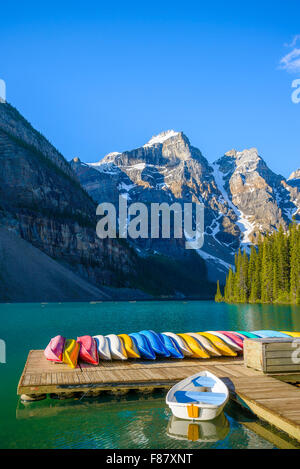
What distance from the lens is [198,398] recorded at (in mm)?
14352

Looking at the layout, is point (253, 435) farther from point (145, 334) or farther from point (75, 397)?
point (145, 334)

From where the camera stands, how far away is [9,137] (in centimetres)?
16438

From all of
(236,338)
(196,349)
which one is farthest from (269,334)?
(196,349)

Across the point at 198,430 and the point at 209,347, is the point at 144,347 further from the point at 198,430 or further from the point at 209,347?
the point at 198,430

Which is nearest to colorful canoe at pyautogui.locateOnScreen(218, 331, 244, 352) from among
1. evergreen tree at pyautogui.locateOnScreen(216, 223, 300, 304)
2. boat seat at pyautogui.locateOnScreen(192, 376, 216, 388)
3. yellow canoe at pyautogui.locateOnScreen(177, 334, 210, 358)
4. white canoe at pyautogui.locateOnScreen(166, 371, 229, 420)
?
yellow canoe at pyautogui.locateOnScreen(177, 334, 210, 358)

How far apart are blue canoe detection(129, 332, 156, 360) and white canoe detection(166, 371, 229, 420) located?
5.46 metres

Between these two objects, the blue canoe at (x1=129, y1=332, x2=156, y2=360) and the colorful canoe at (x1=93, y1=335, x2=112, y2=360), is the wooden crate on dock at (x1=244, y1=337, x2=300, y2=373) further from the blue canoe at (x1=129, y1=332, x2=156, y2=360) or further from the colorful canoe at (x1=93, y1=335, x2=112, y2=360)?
Answer: the colorful canoe at (x1=93, y1=335, x2=112, y2=360)

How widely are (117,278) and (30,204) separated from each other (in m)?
52.8

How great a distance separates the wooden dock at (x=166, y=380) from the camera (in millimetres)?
13195

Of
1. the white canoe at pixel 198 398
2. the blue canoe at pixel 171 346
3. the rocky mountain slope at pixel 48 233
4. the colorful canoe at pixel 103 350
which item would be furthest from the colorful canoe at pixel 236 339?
the rocky mountain slope at pixel 48 233

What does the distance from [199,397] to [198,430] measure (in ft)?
5.28

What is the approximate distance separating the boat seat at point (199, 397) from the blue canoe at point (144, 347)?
6.83 m

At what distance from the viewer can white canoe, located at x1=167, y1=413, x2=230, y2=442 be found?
41.1ft
